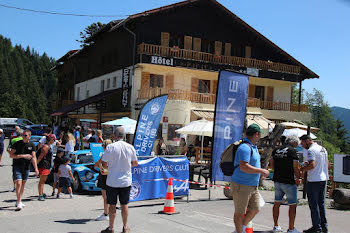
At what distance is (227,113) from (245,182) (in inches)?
209

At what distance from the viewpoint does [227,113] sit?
1113 cm

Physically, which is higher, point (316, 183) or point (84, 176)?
point (316, 183)

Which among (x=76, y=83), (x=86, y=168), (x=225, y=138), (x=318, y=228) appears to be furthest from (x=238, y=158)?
(x=76, y=83)

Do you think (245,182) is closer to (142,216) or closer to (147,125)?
(142,216)

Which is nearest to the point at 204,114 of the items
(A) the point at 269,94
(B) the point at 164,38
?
(B) the point at 164,38

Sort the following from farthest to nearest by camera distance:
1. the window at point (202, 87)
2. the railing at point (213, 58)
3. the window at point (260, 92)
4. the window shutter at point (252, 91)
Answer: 1. the window at point (260, 92)
2. the window shutter at point (252, 91)
3. the window at point (202, 87)
4. the railing at point (213, 58)

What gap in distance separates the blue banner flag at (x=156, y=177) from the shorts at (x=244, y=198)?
165 inches

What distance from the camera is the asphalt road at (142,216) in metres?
7.41

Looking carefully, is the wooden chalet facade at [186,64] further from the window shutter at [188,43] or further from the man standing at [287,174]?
the man standing at [287,174]

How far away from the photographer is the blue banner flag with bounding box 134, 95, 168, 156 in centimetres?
1190

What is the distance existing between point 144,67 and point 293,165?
2333 cm

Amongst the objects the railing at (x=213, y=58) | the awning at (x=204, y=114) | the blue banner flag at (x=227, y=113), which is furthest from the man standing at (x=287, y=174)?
the railing at (x=213, y=58)

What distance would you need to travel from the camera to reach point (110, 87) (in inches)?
1396

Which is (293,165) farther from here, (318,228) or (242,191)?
(242,191)
